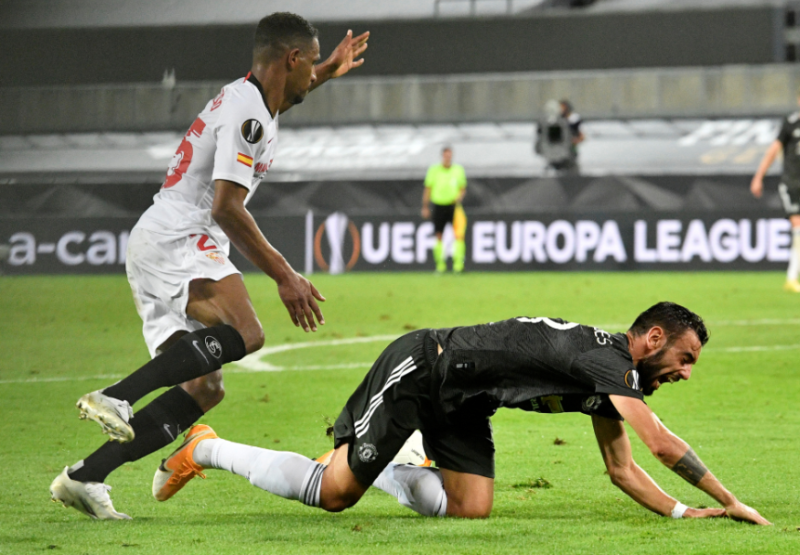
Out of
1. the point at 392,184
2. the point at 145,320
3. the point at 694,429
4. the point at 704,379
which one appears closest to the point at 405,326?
the point at 704,379

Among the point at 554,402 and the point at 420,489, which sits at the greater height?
the point at 554,402

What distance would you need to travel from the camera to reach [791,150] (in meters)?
13.1

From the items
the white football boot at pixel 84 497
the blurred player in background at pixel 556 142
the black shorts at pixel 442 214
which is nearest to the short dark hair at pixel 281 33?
the white football boot at pixel 84 497

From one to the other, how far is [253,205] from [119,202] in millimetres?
2090

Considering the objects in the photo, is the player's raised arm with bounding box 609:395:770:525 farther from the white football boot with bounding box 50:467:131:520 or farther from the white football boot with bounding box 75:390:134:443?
the white football boot with bounding box 50:467:131:520

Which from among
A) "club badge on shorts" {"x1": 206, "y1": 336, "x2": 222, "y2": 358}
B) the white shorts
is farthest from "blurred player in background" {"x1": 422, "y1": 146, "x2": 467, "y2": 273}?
"club badge on shorts" {"x1": 206, "y1": 336, "x2": 222, "y2": 358}

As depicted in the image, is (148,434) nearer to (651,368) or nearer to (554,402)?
(554,402)

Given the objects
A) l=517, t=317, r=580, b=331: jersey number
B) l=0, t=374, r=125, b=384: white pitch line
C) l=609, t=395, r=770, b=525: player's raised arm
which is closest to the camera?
l=609, t=395, r=770, b=525: player's raised arm

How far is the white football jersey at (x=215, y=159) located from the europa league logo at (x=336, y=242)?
12801mm

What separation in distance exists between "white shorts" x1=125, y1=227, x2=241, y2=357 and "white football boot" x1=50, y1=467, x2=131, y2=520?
66 cm

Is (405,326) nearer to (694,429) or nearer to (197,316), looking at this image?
(694,429)

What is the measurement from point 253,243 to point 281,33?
906 mm

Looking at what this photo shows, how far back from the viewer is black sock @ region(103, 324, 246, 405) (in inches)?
164

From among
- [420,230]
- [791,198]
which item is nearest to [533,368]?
[791,198]
